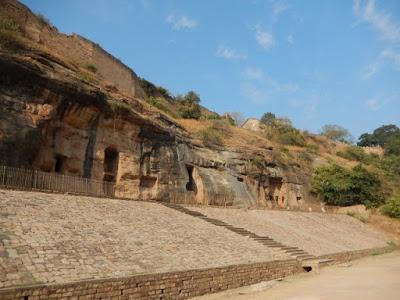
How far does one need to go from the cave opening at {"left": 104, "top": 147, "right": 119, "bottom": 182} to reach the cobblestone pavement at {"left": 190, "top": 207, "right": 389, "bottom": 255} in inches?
235

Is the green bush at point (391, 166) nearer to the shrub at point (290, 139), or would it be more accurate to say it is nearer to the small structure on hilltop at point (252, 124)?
the shrub at point (290, 139)

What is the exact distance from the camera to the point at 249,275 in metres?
13.0

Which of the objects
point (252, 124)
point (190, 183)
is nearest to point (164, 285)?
point (190, 183)

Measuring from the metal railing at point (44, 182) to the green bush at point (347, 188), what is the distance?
88.7 feet

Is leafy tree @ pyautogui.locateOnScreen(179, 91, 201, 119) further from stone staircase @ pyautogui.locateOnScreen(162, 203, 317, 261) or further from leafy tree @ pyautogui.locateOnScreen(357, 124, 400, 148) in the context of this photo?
leafy tree @ pyautogui.locateOnScreen(357, 124, 400, 148)

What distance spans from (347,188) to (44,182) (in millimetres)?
32048

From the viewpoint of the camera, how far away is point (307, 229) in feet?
79.8

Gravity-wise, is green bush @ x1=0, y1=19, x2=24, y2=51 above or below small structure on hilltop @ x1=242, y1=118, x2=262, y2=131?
below

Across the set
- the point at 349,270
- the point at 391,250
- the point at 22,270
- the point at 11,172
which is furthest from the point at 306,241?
the point at 22,270

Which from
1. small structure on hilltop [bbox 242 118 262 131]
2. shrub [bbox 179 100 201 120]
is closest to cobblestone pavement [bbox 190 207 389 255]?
shrub [bbox 179 100 201 120]

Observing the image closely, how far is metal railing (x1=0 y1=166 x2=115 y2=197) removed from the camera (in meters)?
13.9

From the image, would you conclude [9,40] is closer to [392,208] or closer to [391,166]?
[392,208]

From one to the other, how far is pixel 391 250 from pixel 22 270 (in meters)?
26.4

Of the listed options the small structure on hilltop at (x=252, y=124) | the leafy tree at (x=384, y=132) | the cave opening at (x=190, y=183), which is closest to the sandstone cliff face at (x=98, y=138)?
the cave opening at (x=190, y=183)
